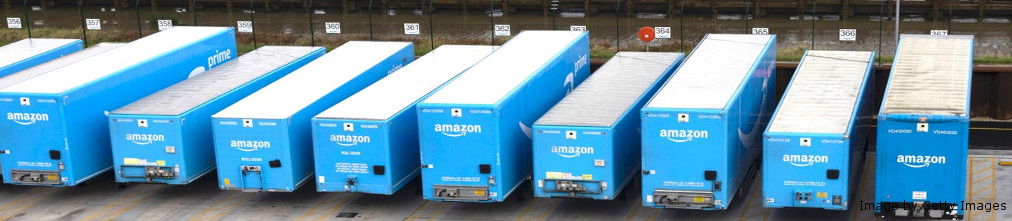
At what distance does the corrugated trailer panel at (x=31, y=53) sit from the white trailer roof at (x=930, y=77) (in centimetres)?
2148

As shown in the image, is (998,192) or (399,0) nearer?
(998,192)

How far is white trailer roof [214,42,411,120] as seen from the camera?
25.4 m

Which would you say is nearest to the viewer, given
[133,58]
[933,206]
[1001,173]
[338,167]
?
[933,206]

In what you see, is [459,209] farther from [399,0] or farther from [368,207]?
[399,0]

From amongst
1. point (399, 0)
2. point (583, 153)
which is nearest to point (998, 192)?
point (583, 153)

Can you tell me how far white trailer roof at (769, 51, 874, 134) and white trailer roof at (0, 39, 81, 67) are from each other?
19774mm

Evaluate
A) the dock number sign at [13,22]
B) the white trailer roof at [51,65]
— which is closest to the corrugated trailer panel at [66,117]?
the white trailer roof at [51,65]

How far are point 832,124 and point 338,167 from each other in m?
9.51

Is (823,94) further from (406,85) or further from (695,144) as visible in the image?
(406,85)

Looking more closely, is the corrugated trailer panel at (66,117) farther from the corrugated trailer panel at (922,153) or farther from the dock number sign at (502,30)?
the corrugated trailer panel at (922,153)

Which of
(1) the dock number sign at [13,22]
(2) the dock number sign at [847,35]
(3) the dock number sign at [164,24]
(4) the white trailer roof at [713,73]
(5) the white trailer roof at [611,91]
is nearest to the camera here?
(4) the white trailer roof at [713,73]

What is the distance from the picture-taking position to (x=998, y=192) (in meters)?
25.9

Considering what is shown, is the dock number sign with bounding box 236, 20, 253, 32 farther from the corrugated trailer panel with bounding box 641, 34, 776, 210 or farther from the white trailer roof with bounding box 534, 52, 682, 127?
the corrugated trailer panel with bounding box 641, 34, 776, 210

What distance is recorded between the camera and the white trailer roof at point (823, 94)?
2288 cm
